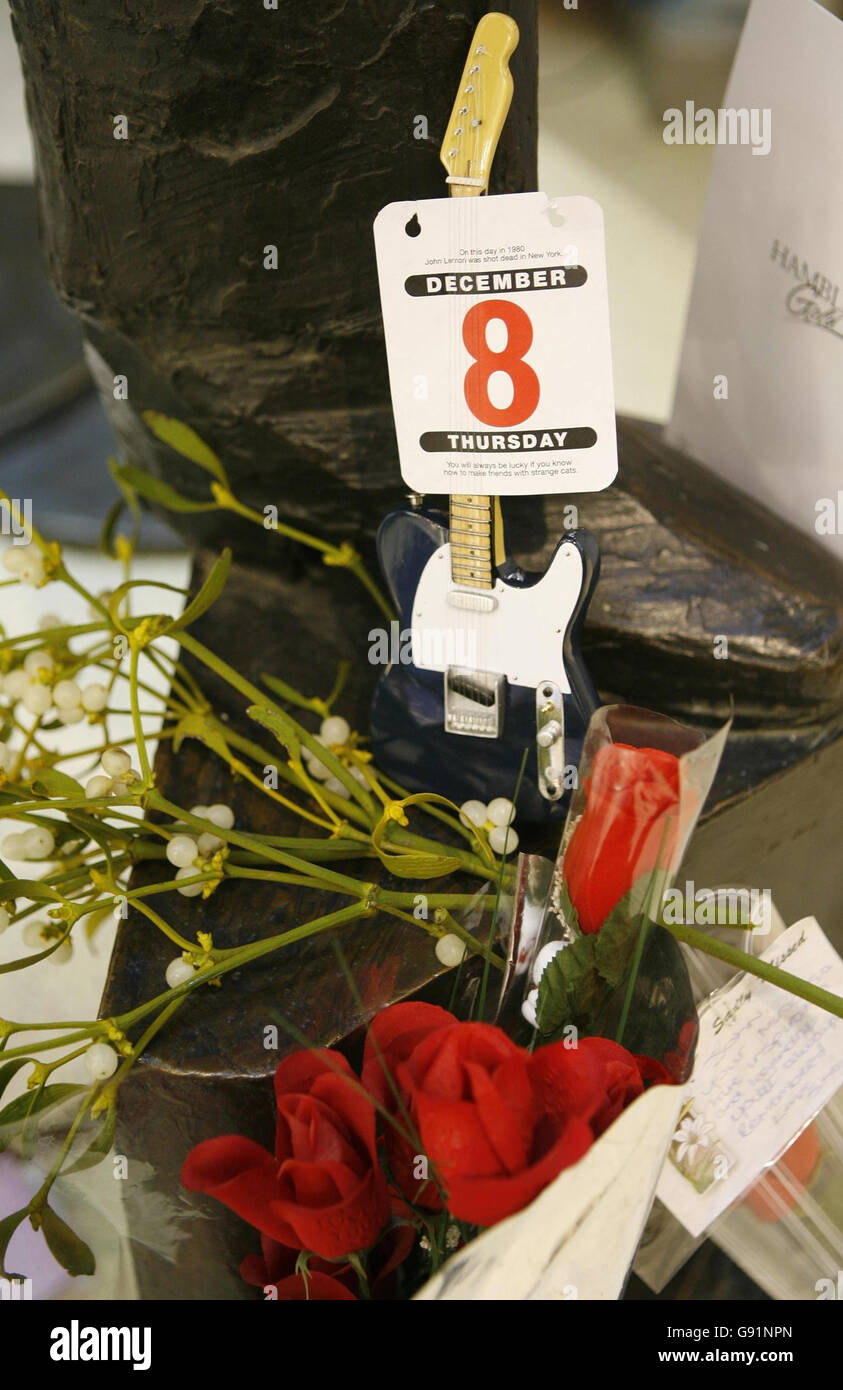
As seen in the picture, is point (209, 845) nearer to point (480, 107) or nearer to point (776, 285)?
point (480, 107)

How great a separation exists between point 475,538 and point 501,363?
3.3 inches

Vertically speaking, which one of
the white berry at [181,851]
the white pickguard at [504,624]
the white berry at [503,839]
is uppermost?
the white pickguard at [504,624]

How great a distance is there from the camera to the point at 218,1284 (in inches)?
21.3

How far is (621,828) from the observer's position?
442mm

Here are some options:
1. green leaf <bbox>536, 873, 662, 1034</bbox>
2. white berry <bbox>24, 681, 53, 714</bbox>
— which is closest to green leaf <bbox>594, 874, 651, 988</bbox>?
green leaf <bbox>536, 873, 662, 1034</bbox>

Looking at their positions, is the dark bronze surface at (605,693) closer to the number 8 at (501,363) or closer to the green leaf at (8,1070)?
the green leaf at (8,1070)

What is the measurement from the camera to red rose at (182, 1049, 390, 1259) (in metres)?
0.39

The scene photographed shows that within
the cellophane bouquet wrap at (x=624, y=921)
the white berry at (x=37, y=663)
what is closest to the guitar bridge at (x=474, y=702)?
the cellophane bouquet wrap at (x=624, y=921)

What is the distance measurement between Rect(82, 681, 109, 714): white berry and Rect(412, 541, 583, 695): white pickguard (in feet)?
0.54

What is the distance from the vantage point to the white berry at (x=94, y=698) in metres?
0.58

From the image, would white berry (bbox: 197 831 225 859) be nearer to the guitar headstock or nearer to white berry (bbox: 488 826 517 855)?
white berry (bbox: 488 826 517 855)

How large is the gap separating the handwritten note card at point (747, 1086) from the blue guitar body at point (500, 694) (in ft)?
0.45

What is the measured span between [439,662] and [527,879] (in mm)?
152
